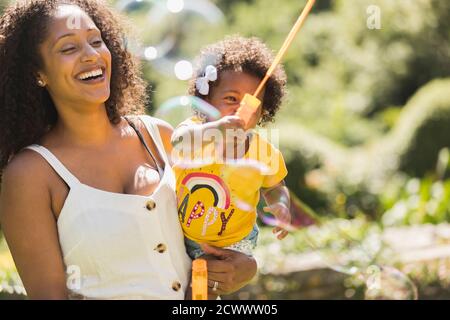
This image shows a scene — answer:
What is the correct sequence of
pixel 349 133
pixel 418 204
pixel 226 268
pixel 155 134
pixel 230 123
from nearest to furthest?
pixel 230 123 < pixel 226 268 < pixel 155 134 < pixel 418 204 < pixel 349 133

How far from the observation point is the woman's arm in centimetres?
233

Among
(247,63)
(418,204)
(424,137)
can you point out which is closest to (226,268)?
(247,63)

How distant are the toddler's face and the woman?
0.78ft

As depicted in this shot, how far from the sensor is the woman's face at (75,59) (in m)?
2.42

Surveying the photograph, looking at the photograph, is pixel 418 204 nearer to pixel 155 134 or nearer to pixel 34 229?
pixel 155 134

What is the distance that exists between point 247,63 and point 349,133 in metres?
6.48

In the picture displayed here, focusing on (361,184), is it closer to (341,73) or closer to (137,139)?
(341,73)

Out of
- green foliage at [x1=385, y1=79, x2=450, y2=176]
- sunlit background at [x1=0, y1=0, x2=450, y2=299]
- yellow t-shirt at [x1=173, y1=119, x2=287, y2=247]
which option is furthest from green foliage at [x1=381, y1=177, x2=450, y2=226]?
yellow t-shirt at [x1=173, y1=119, x2=287, y2=247]

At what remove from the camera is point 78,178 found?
2402 millimetres

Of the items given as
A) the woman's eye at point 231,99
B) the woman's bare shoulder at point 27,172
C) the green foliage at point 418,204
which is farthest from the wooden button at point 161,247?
the green foliage at point 418,204

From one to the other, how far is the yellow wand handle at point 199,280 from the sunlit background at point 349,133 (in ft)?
2.29

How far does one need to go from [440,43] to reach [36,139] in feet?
24.7

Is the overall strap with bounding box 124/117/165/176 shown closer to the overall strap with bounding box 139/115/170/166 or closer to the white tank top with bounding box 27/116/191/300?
the overall strap with bounding box 139/115/170/166

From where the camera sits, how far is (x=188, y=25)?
33.2 ft
